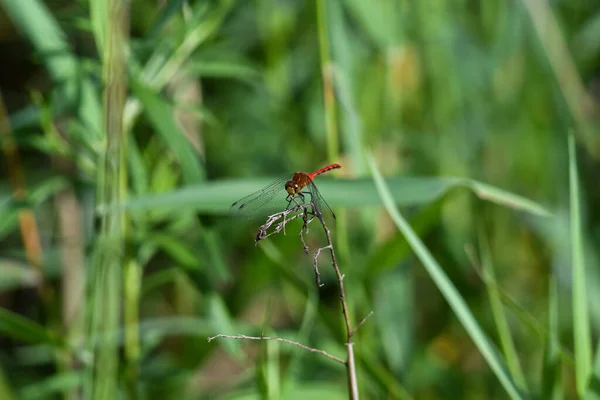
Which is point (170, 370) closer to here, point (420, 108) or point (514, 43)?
point (420, 108)

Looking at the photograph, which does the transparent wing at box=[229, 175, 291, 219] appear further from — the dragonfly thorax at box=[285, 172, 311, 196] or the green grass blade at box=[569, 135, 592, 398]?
the green grass blade at box=[569, 135, 592, 398]

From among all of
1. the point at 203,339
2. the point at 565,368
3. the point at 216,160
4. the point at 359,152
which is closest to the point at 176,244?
the point at 203,339

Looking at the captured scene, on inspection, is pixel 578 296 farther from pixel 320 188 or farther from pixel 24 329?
pixel 24 329

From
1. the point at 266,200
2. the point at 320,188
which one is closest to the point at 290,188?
the point at 266,200

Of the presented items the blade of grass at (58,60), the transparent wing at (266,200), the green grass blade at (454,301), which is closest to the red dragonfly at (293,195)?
the transparent wing at (266,200)

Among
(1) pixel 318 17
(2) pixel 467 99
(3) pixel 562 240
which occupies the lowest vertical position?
(3) pixel 562 240
